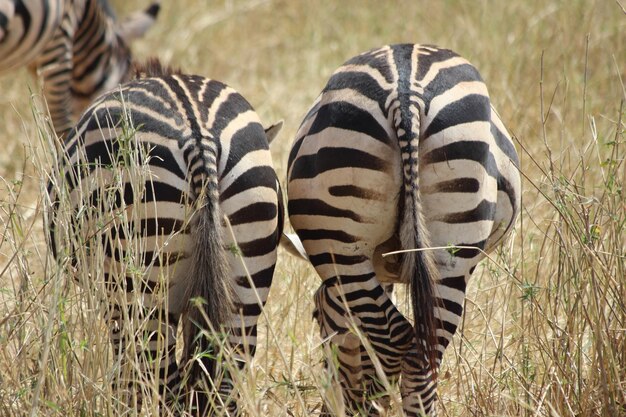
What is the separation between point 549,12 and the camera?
8.39 meters

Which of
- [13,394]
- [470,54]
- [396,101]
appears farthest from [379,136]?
[470,54]

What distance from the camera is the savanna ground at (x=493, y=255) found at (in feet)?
10.8

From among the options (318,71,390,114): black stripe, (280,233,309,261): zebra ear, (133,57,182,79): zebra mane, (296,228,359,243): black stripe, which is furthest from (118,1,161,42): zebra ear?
(296,228,359,243): black stripe

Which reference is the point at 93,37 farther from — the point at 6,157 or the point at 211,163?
the point at 211,163

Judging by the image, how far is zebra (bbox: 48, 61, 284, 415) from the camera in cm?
322

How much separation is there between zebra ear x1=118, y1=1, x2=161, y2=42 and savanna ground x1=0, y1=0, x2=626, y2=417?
95 centimetres

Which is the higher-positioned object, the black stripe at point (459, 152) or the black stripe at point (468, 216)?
the black stripe at point (459, 152)

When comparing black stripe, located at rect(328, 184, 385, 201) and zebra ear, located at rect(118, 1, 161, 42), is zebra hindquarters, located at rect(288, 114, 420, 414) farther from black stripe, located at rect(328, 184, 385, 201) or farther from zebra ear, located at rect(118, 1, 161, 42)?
zebra ear, located at rect(118, 1, 161, 42)

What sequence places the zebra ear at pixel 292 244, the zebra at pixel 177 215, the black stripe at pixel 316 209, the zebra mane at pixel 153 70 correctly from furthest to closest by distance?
1. the zebra ear at pixel 292 244
2. the zebra mane at pixel 153 70
3. the black stripe at pixel 316 209
4. the zebra at pixel 177 215

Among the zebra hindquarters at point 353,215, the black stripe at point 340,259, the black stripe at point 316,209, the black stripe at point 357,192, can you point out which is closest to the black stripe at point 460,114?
the zebra hindquarters at point 353,215

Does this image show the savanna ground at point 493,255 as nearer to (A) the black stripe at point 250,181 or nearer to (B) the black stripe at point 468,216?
(B) the black stripe at point 468,216

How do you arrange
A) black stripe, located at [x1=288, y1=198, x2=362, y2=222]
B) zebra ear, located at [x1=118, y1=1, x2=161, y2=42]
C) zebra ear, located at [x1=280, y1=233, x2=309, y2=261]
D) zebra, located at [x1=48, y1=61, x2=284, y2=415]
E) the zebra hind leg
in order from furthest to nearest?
zebra ear, located at [x1=118, y1=1, x2=161, y2=42], zebra ear, located at [x1=280, y1=233, x2=309, y2=261], the zebra hind leg, black stripe, located at [x1=288, y1=198, x2=362, y2=222], zebra, located at [x1=48, y1=61, x2=284, y2=415]

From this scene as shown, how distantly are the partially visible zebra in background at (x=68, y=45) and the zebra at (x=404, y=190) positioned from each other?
4.00 meters

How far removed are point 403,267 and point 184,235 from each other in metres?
0.84
